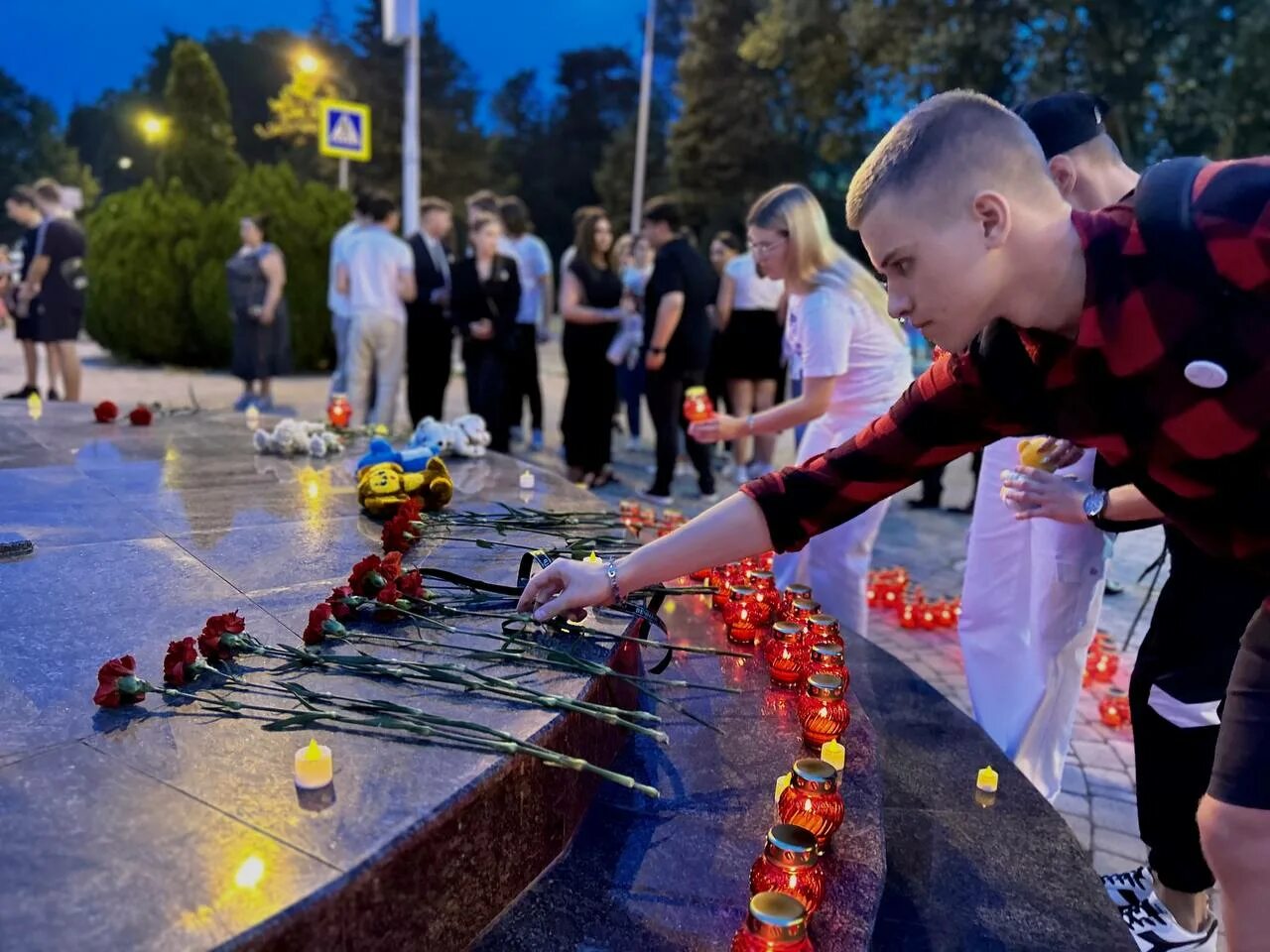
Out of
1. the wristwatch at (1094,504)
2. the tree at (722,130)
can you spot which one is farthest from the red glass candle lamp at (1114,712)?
the tree at (722,130)

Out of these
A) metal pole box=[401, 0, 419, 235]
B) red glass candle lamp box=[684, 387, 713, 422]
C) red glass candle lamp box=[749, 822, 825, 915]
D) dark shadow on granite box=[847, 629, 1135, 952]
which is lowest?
dark shadow on granite box=[847, 629, 1135, 952]

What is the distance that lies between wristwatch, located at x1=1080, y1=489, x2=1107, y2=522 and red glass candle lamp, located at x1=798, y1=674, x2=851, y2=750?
84 cm

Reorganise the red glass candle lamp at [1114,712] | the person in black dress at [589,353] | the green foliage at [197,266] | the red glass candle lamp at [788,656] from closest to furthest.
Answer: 1. the red glass candle lamp at [788,656]
2. the red glass candle lamp at [1114,712]
3. the person in black dress at [589,353]
4. the green foliage at [197,266]

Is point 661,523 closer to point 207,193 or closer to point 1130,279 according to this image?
point 1130,279

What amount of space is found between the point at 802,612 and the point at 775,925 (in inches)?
50.3

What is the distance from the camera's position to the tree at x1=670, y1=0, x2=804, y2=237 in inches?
1072

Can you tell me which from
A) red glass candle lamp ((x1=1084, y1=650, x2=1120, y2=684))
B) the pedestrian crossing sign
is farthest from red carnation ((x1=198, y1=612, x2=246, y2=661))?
the pedestrian crossing sign

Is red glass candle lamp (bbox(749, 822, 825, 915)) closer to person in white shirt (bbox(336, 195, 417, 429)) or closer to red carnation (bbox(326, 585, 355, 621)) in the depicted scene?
red carnation (bbox(326, 585, 355, 621))

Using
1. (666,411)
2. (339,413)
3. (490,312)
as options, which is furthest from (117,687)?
(490,312)

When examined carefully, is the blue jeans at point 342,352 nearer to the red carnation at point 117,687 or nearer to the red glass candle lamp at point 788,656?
the red glass candle lamp at point 788,656

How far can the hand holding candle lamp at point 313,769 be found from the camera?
148 cm

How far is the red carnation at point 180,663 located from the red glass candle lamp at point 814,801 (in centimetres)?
109

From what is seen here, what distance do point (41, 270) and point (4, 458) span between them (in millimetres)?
5791

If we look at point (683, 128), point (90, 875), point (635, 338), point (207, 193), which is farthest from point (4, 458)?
point (683, 128)
